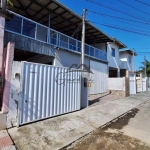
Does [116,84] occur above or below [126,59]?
below

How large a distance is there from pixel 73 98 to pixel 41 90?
6.84 feet

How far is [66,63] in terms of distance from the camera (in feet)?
32.3

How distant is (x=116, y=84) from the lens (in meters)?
12.9

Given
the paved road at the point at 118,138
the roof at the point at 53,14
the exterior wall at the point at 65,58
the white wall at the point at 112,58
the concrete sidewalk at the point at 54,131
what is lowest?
the paved road at the point at 118,138

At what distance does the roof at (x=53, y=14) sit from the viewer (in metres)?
8.50

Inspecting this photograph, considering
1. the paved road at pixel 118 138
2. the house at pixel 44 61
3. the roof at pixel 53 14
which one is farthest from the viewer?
the roof at pixel 53 14

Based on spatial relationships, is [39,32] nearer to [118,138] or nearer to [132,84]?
[118,138]

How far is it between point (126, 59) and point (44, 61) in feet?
50.8

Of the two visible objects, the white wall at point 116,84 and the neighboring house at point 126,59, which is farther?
the neighboring house at point 126,59

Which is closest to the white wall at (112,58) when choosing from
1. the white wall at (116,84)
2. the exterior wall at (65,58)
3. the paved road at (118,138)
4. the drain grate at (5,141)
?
the white wall at (116,84)

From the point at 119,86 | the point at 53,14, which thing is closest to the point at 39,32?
the point at 53,14

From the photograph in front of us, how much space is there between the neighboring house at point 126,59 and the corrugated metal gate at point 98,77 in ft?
20.2

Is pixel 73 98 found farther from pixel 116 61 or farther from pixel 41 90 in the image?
pixel 116 61

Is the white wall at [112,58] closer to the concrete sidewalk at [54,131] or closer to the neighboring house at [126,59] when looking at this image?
the neighboring house at [126,59]
